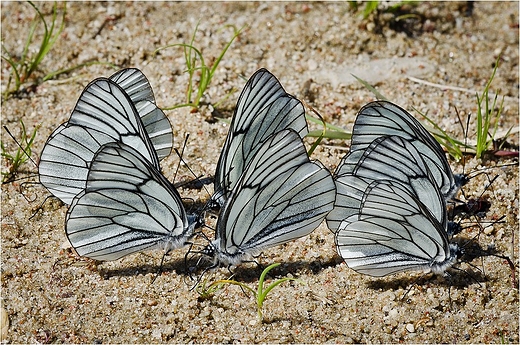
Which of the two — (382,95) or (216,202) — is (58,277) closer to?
(216,202)

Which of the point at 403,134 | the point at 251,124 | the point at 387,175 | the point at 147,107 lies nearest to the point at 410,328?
the point at 387,175

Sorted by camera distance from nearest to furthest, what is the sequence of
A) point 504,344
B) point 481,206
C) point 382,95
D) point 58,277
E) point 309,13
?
point 504,344 → point 58,277 → point 481,206 → point 382,95 → point 309,13

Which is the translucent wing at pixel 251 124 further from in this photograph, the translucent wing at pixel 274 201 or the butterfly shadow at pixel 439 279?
the butterfly shadow at pixel 439 279

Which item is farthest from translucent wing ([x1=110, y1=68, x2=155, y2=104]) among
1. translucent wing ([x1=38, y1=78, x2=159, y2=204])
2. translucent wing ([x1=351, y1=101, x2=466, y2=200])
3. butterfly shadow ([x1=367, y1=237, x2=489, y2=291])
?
butterfly shadow ([x1=367, y1=237, x2=489, y2=291])

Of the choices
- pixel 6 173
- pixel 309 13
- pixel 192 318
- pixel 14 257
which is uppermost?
pixel 309 13

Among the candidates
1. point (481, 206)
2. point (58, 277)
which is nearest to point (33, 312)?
point (58, 277)

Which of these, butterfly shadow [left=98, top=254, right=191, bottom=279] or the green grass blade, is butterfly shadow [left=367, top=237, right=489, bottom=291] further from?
the green grass blade

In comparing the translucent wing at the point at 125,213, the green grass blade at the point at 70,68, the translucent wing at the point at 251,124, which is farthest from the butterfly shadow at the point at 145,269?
the green grass blade at the point at 70,68
